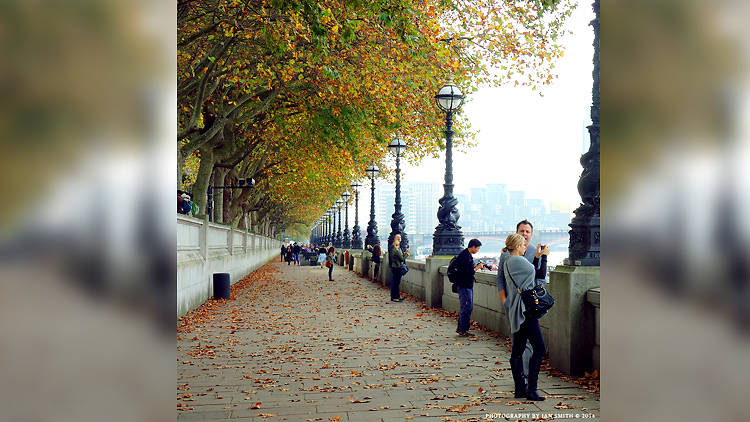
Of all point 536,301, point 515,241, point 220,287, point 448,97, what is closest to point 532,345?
point 536,301

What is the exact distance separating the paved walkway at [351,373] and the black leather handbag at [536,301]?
3.02 ft

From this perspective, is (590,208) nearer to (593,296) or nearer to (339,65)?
(593,296)

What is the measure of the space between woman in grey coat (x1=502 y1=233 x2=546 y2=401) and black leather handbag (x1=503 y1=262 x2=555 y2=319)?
5cm

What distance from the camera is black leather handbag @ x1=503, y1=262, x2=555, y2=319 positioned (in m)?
6.39

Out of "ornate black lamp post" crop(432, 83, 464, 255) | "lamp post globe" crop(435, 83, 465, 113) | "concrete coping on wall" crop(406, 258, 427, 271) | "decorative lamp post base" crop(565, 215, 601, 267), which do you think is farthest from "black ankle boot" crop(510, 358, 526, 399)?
"concrete coping on wall" crop(406, 258, 427, 271)

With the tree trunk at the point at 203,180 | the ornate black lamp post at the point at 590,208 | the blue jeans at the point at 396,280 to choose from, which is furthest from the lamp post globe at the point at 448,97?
the tree trunk at the point at 203,180

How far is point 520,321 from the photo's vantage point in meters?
6.48
